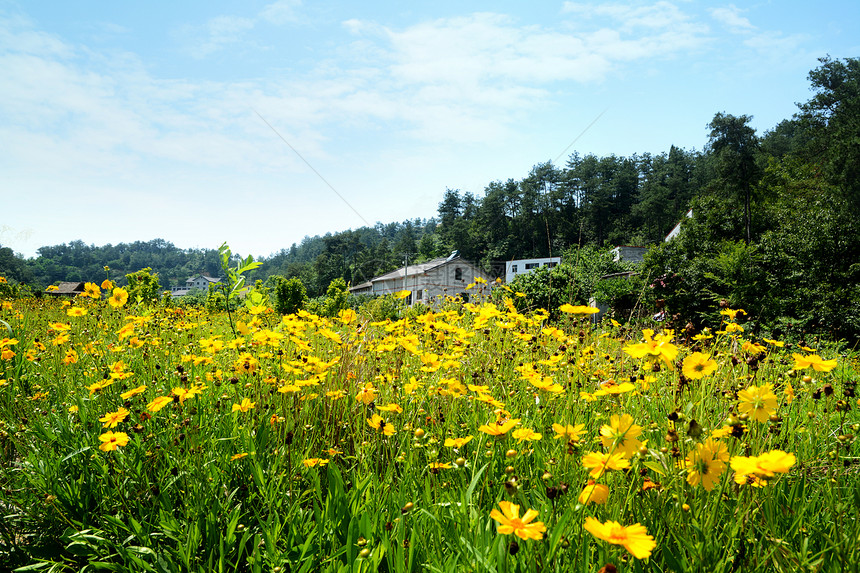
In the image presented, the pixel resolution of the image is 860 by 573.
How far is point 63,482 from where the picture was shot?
5.32 feet

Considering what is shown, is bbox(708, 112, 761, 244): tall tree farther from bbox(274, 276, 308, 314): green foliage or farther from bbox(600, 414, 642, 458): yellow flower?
bbox(600, 414, 642, 458): yellow flower

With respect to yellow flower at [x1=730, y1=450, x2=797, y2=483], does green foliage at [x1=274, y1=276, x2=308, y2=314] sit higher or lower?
higher

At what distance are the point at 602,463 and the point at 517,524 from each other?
31 cm

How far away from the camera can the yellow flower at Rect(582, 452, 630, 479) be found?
968mm

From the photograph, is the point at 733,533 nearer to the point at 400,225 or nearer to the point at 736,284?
the point at 736,284

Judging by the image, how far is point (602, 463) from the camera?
3.27ft

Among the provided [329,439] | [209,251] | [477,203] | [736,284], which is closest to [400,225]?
[209,251]

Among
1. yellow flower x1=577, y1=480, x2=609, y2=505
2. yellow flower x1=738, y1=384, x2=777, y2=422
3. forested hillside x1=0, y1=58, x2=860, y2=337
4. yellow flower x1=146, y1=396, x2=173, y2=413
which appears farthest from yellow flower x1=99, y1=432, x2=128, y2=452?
forested hillside x1=0, y1=58, x2=860, y2=337

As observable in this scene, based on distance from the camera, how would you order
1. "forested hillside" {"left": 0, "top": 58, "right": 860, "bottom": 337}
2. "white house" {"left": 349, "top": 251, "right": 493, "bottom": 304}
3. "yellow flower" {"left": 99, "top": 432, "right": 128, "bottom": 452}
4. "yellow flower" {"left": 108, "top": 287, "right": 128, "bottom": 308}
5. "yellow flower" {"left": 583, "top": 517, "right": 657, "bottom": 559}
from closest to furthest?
1. "yellow flower" {"left": 583, "top": 517, "right": 657, "bottom": 559}
2. "yellow flower" {"left": 99, "top": 432, "right": 128, "bottom": 452}
3. "yellow flower" {"left": 108, "top": 287, "right": 128, "bottom": 308}
4. "forested hillside" {"left": 0, "top": 58, "right": 860, "bottom": 337}
5. "white house" {"left": 349, "top": 251, "right": 493, "bottom": 304}

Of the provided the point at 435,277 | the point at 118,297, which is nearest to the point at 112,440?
the point at 118,297

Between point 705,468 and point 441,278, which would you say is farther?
point 441,278

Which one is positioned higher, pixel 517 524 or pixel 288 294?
pixel 288 294

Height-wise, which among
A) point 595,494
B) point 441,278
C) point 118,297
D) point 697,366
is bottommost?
point 595,494

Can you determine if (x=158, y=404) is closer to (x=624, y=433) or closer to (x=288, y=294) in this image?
(x=624, y=433)
